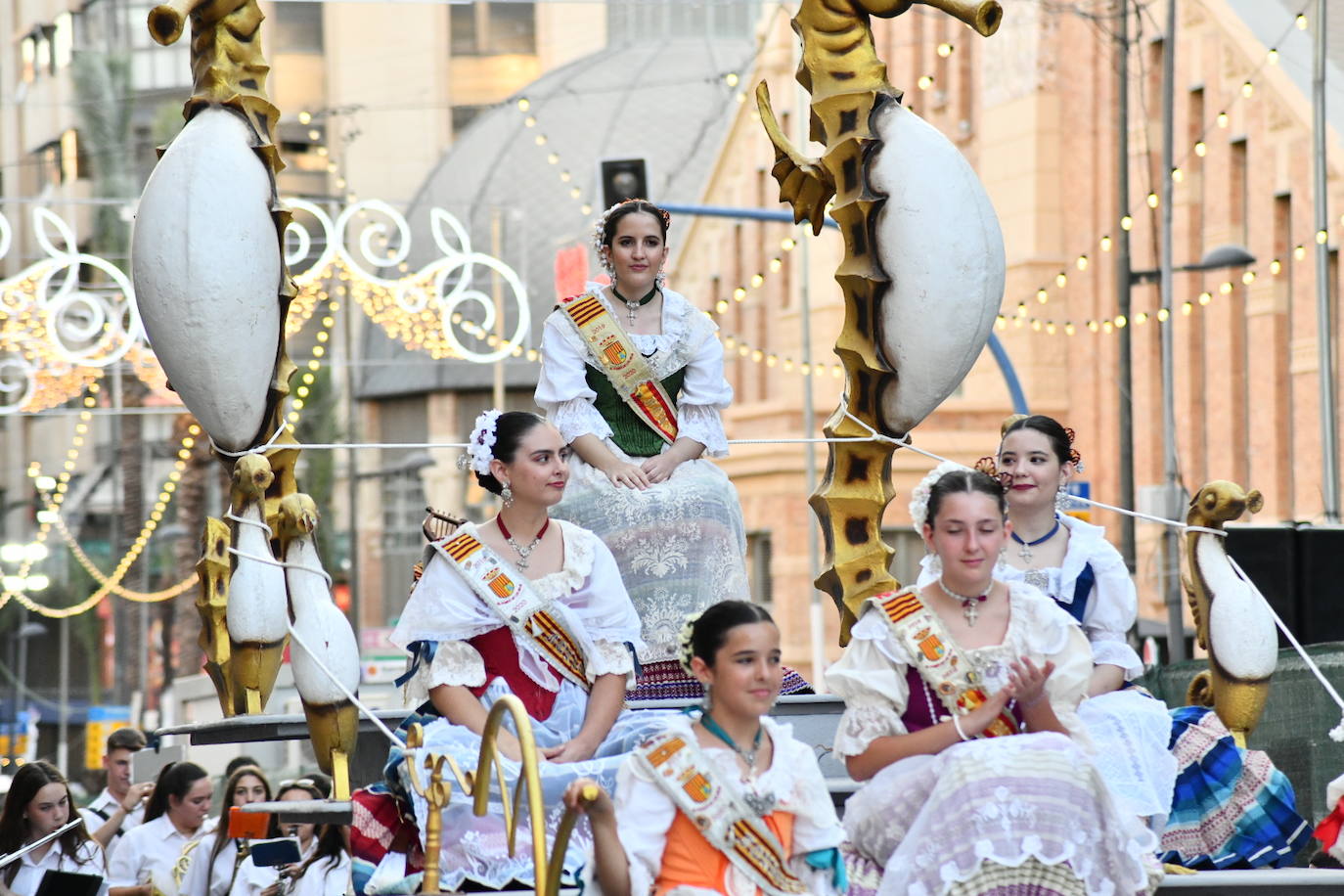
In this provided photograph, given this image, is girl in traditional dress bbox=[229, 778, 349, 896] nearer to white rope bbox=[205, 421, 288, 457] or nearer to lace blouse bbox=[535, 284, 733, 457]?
white rope bbox=[205, 421, 288, 457]

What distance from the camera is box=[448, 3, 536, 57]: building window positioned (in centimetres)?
4428

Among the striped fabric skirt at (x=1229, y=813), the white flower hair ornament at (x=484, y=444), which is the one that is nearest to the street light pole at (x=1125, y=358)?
the striped fabric skirt at (x=1229, y=813)

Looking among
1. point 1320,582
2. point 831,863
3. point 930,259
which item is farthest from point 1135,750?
point 1320,582

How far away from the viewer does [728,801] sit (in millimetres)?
5371

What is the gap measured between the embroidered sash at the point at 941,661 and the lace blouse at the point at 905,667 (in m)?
0.02


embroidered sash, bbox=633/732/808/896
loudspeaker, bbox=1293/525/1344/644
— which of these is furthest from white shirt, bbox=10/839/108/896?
loudspeaker, bbox=1293/525/1344/644

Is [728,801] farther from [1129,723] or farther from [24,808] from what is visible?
[24,808]

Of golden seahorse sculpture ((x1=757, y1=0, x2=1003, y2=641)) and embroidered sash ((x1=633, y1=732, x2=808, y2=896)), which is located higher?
golden seahorse sculpture ((x1=757, y1=0, x2=1003, y2=641))

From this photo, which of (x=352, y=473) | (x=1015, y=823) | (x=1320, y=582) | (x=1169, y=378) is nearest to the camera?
(x=1015, y=823)

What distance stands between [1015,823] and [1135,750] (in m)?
1.27

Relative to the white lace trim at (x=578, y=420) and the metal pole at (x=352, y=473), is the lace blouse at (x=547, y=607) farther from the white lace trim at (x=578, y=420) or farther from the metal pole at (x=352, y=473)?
the metal pole at (x=352, y=473)

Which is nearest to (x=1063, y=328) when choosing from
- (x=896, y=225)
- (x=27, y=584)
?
(x=27, y=584)

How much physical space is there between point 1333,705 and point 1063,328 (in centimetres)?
1957

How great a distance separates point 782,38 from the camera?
31.2 m
